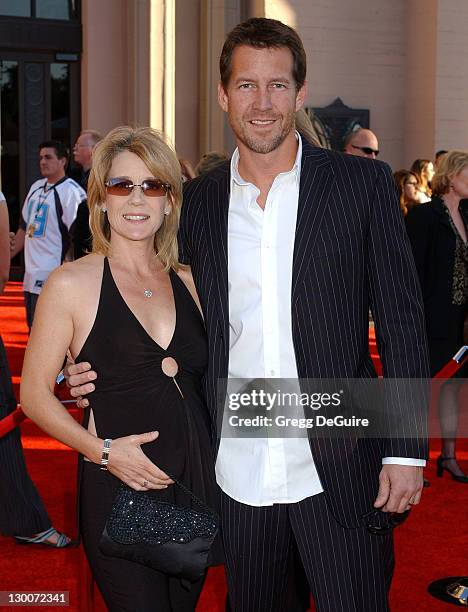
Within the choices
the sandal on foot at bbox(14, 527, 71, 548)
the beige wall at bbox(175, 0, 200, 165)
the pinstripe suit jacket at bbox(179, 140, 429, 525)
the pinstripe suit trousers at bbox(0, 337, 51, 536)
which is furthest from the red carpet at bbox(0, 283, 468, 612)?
the beige wall at bbox(175, 0, 200, 165)

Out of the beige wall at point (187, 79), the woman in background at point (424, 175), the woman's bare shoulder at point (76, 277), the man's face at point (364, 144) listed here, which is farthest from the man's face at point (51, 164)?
the beige wall at point (187, 79)

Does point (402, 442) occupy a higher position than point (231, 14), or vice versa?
point (231, 14)

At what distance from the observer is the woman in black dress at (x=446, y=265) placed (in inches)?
249

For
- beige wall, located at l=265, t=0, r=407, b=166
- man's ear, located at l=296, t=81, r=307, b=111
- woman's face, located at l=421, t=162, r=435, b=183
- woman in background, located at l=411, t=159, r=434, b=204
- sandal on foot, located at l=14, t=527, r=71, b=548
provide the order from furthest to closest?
beige wall, located at l=265, t=0, r=407, b=166
woman's face, located at l=421, t=162, r=435, b=183
woman in background, located at l=411, t=159, r=434, b=204
sandal on foot, located at l=14, t=527, r=71, b=548
man's ear, located at l=296, t=81, r=307, b=111

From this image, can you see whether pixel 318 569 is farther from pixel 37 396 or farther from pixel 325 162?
pixel 325 162

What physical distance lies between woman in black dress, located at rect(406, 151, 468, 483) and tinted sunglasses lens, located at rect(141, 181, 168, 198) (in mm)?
3692

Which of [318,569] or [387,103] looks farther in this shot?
[387,103]

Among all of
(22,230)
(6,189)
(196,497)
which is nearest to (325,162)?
(196,497)

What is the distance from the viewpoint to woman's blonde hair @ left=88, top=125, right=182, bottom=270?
112 inches

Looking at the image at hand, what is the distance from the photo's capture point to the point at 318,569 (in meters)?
2.77

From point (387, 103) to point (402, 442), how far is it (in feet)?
44.2

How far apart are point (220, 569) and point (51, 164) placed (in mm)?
4928

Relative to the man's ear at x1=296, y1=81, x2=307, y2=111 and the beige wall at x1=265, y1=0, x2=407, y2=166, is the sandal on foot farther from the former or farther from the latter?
the beige wall at x1=265, y1=0, x2=407, y2=166

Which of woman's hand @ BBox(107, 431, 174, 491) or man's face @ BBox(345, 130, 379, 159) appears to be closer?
woman's hand @ BBox(107, 431, 174, 491)
